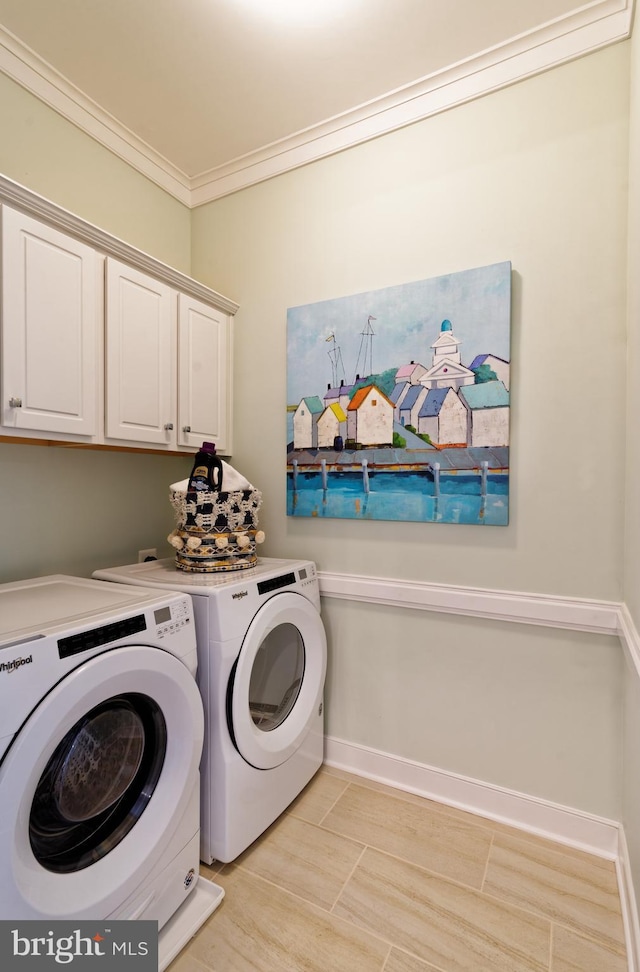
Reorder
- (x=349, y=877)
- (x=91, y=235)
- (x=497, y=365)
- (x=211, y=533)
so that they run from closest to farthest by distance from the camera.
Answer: (x=349, y=877), (x=91, y=235), (x=497, y=365), (x=211, y=533)

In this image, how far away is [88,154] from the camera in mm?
1977

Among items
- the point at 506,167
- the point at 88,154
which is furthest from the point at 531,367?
the point at 88,154

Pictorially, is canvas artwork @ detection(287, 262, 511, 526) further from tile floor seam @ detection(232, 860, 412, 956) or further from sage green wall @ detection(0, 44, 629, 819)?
tile floor seam @ detection(232, 860, 412, 956)

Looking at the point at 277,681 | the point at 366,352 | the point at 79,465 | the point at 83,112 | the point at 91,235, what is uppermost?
the point at 83,112

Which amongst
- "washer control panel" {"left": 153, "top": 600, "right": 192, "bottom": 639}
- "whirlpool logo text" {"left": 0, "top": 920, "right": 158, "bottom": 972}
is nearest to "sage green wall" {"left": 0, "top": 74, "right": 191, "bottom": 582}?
"washer control panel" {"left": 153, "top": 600, "right": 192, "bottom": 639}

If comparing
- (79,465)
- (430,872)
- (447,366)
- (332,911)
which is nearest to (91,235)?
(79,465)

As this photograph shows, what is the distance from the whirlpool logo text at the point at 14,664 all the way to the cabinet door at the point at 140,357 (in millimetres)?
943

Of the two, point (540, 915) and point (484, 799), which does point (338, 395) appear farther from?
point (540, 915)

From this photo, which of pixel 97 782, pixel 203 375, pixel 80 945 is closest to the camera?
pixel 80 945

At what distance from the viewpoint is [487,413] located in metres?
1.75

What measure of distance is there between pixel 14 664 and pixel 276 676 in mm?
1093

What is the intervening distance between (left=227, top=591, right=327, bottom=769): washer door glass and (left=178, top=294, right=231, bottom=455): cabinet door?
0.87 meters

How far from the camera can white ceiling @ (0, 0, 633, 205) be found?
1.57m

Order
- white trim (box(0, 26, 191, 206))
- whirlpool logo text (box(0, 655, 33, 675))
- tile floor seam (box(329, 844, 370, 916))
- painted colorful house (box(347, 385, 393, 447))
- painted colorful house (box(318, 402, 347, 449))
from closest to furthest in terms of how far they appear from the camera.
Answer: whirlpool logo text (box(0, 655, 33, 675)) → tile floor seam (box(329, 844, 370, 916)) → white trim (box(0, 26, 191, 206)) → painted colorful house (box(347, 385, 393, 447)) → painted colorful house (box(318, 402, 347, 449))
